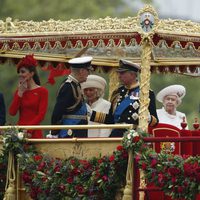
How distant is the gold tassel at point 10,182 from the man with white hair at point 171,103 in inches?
116

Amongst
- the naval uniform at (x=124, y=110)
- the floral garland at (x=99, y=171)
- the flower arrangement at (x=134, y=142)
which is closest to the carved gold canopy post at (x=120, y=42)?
the flower arrangement at (x=134, y=142)

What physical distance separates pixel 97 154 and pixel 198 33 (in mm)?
2093

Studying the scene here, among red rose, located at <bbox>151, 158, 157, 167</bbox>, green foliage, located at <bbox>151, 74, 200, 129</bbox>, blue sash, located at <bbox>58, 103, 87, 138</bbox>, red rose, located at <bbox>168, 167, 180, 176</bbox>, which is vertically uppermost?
green foliage, located at <bbox>151, 74, 200, 129</bbox>

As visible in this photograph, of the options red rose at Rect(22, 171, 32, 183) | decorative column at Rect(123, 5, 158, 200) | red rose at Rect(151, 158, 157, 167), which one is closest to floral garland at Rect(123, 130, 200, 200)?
red rose at Rect(151, 158, 157, 167)

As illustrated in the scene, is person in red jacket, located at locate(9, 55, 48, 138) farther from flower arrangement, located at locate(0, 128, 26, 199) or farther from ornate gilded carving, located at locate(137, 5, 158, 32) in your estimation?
ornate gilded carving, located at locate(137, 5, 158, 32)

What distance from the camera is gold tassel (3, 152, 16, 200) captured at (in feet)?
68.6

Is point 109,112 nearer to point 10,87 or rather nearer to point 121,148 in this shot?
point 121,148

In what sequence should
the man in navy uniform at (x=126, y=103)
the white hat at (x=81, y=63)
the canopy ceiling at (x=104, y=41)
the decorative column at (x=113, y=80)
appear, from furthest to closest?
the decorative column at (x=113, y=80) → the white hat at (x=81, y=63) → the man in navy uniform at (x=126, y=103) → the canopy ceiling at (x=104, y=41)

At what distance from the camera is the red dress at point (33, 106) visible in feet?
72.5

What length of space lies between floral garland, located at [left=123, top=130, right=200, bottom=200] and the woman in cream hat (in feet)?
6.06

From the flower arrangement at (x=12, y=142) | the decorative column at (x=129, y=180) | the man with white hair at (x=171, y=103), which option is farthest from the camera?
the man with white hair at (x=171, y=103)

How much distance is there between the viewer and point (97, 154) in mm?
20656

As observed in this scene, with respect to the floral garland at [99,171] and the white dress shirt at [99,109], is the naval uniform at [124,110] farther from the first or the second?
the floral garland at [99,171]

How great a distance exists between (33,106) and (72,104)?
0.77 m
